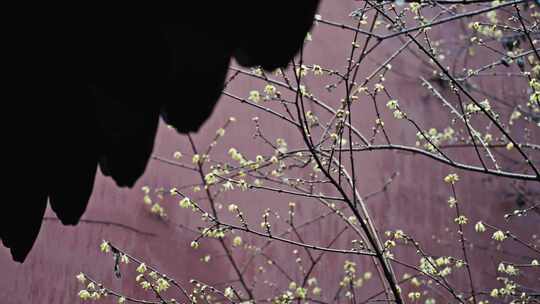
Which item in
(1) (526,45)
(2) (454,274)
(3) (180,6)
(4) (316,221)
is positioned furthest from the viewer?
(1) (526,45)

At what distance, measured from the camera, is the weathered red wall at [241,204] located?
3.74 m

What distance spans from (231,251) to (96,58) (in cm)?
359

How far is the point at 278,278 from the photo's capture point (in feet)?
14.4

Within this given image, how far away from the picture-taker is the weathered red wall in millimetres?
3736

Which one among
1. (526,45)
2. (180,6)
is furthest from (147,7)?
(526,45)

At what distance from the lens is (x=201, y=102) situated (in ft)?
2.30

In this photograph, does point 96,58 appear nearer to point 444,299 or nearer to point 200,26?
point 200,26

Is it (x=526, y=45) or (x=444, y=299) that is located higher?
(x=526, y=45)

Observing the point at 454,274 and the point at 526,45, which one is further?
the point at 526,45

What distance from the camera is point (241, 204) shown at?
4391mm

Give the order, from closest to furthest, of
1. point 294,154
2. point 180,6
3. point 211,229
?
point 180,6
point 211,229
point 294,154

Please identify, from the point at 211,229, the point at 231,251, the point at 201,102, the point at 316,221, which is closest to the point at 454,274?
the point at 316,221

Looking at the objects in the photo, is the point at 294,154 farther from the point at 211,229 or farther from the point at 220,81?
the point at 220,81

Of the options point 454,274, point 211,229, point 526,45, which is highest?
point 526,45
